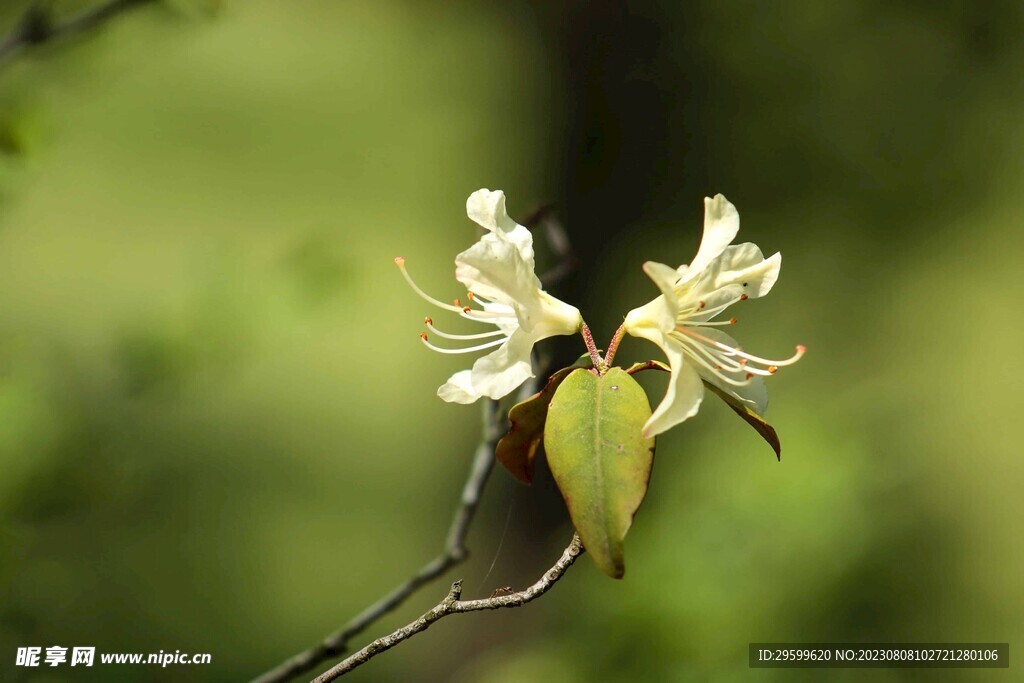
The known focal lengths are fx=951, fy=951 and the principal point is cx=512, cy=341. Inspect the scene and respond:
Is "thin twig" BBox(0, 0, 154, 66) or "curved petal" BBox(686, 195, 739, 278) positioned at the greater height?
"thin twig" BBox(0, 0, 154, 66)

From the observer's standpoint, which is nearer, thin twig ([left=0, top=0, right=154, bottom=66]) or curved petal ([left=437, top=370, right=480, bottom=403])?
curved petal ([left=437, top=370, right=480, bottom=403])

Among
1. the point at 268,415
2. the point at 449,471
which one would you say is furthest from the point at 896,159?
the point at 268,415

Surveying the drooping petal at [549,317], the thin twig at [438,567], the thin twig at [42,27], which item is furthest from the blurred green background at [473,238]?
the drooping petal at [549,317]

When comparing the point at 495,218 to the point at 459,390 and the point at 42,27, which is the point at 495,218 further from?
the point at 42,27

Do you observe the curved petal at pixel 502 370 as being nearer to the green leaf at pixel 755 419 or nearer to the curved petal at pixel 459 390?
the curved petal at pixel 459 390

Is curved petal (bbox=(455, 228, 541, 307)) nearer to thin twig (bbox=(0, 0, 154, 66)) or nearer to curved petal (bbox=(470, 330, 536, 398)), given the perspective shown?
curved petal (bbox=(470, 330, 536, 398))

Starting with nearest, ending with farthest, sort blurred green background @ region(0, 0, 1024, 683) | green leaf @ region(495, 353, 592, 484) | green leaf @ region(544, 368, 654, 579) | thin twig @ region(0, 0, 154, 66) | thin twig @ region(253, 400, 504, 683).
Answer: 1. green leaf @ region(544, 368, 654, 579)
2. green leaf @ region(495, 353, 592, 484)
3. thin twig @ region(253, 400, 504, 683)
4. thin twig @ region(0, 0, 154, 66)
5. blurred green background @ region(0, 0, 1024, 683)

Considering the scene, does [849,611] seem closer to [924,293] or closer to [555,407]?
[555,407]

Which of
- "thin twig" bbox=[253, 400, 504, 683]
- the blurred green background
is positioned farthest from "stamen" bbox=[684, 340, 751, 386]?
the blurred green background
